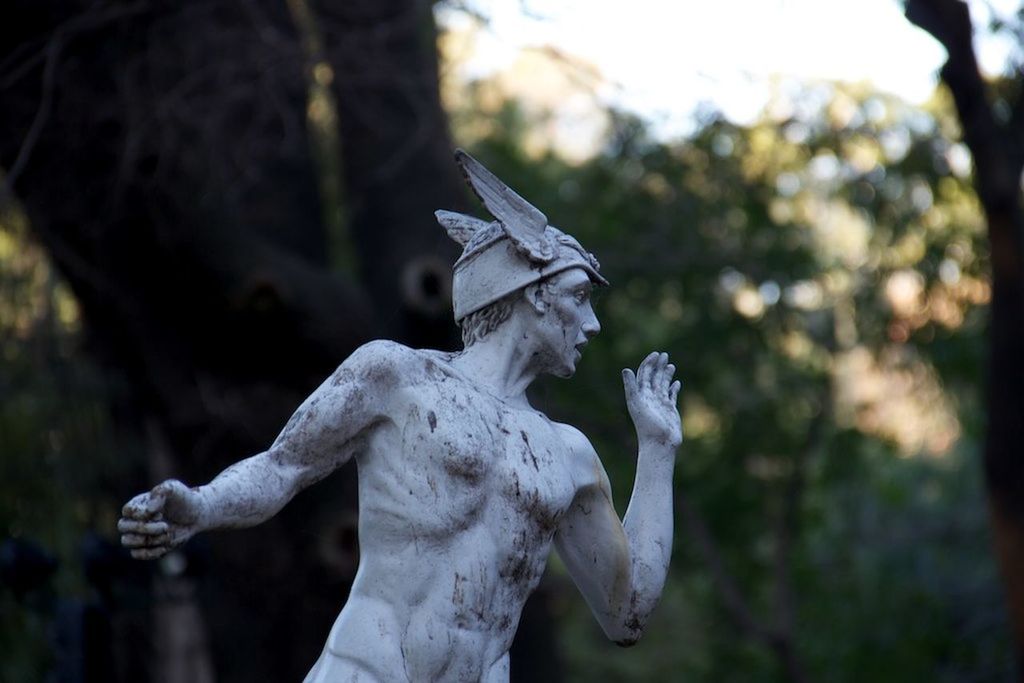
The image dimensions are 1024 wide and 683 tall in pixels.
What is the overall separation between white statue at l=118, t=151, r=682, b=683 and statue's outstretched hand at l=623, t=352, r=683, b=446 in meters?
0.20

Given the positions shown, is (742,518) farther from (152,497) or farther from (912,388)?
(152,497)

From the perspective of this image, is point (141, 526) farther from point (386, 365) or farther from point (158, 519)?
point (386, 365)

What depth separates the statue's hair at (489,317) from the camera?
14.1ft

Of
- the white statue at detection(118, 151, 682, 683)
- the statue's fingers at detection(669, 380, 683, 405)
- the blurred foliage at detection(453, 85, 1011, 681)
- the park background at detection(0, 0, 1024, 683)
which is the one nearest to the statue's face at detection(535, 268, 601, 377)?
the white statue at detection(118, 151, 682, 683)

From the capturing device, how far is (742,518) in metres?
14.0

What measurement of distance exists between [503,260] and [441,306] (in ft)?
13.8

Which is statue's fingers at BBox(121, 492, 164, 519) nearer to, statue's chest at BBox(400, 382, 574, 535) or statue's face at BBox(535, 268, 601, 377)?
statue's chest at BBox(400, 382, 574, 535)

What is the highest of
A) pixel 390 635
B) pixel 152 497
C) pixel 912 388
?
pixel 152 497

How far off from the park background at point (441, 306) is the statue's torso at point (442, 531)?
359 centimetres

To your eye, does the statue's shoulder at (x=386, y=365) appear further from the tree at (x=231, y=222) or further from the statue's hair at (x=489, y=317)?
the tree at (x=231, y=222)

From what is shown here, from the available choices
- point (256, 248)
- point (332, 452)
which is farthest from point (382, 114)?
point (332, 452)

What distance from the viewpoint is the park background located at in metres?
8.32

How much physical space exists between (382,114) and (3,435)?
3191 millimetres

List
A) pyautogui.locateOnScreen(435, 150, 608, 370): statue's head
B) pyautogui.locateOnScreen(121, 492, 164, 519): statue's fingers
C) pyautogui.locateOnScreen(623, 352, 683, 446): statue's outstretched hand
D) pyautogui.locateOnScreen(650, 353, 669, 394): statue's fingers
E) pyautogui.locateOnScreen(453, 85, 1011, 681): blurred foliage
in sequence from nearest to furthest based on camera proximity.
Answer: pyautogui.locateOnScreen(121, 492, 164, 519): statue's fingers, pyautogui.locateOnScreen(435, 150, 608, 370): statue's head, pyautogui.locateOnScreen(623, 352, 683, 446): statue's outstretched hand, pyautogui.locateOnScreen(650, 353, 669, 394): statue's fingers, pyautogui.locateOnScreen(453, 85, 1011, 681): blurred foliage
